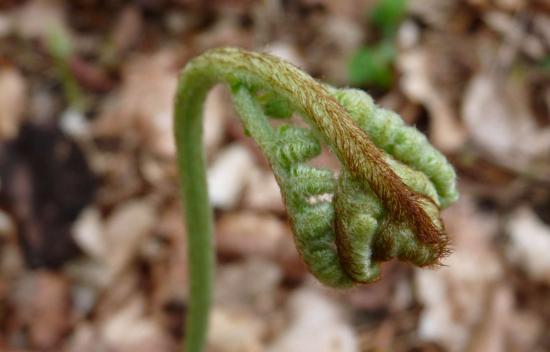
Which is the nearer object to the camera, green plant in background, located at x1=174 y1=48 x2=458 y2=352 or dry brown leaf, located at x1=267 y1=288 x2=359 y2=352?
green plant in background, located at x1=174 y1=48 x2=458 y2=352

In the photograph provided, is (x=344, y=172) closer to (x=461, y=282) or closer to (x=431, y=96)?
(x=461, y=282)

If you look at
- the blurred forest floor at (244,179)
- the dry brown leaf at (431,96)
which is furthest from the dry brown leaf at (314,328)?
the dry brown leaf at (431,96)

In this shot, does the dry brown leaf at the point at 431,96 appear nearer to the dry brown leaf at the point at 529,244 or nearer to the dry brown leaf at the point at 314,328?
the dry brown leaf at the point at 529,244

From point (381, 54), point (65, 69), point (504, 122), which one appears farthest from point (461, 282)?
point (65, 69)

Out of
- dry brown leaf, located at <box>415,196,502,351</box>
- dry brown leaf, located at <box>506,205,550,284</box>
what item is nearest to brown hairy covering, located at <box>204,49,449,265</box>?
dry brown leaf, located at <box>415,196,502,351</box>

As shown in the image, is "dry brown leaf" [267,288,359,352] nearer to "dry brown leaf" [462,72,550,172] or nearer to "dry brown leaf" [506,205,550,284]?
"dry brown leaf" [506,205,550,284]

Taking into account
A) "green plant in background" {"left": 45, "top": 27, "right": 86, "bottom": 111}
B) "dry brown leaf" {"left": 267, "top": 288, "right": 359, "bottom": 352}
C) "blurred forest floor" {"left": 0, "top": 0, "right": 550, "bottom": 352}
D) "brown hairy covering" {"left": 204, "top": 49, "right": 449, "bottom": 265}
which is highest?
"green plant in background" {"left": 45, "top": 27, "right": 86, "bottom": 111}

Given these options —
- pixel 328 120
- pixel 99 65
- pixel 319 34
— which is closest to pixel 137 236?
pixel 99 65

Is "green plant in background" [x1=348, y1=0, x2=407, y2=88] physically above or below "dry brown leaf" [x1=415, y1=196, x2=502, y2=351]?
above
